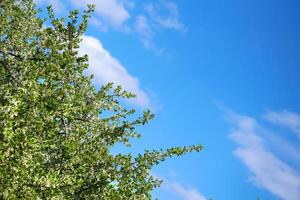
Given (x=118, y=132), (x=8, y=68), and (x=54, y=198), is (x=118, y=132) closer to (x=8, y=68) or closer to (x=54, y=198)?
(x=8, y=68)

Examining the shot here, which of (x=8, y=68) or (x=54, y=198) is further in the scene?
(x=8, y=68)

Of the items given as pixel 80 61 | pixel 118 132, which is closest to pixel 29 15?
pixel 80 61

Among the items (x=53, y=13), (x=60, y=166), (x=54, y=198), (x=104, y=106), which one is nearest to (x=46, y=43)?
(x=53, y=13)

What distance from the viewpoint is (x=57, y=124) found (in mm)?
20672

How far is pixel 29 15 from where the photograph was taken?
957 inches

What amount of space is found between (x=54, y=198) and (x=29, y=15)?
36.0 feet

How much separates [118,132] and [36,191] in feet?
28.4

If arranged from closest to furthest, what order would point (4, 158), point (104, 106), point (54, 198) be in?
point (4, 158), point (54, 198), point (104, 106)

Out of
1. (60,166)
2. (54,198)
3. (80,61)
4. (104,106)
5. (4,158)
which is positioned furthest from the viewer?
(104,106)

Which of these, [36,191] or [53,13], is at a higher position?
[53,13]

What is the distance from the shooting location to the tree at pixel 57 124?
48.7ft

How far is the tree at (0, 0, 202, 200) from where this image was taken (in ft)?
48.7

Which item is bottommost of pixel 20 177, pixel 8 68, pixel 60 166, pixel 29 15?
pixel 20 177

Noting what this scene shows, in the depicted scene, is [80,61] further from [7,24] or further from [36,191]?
[36,191]
